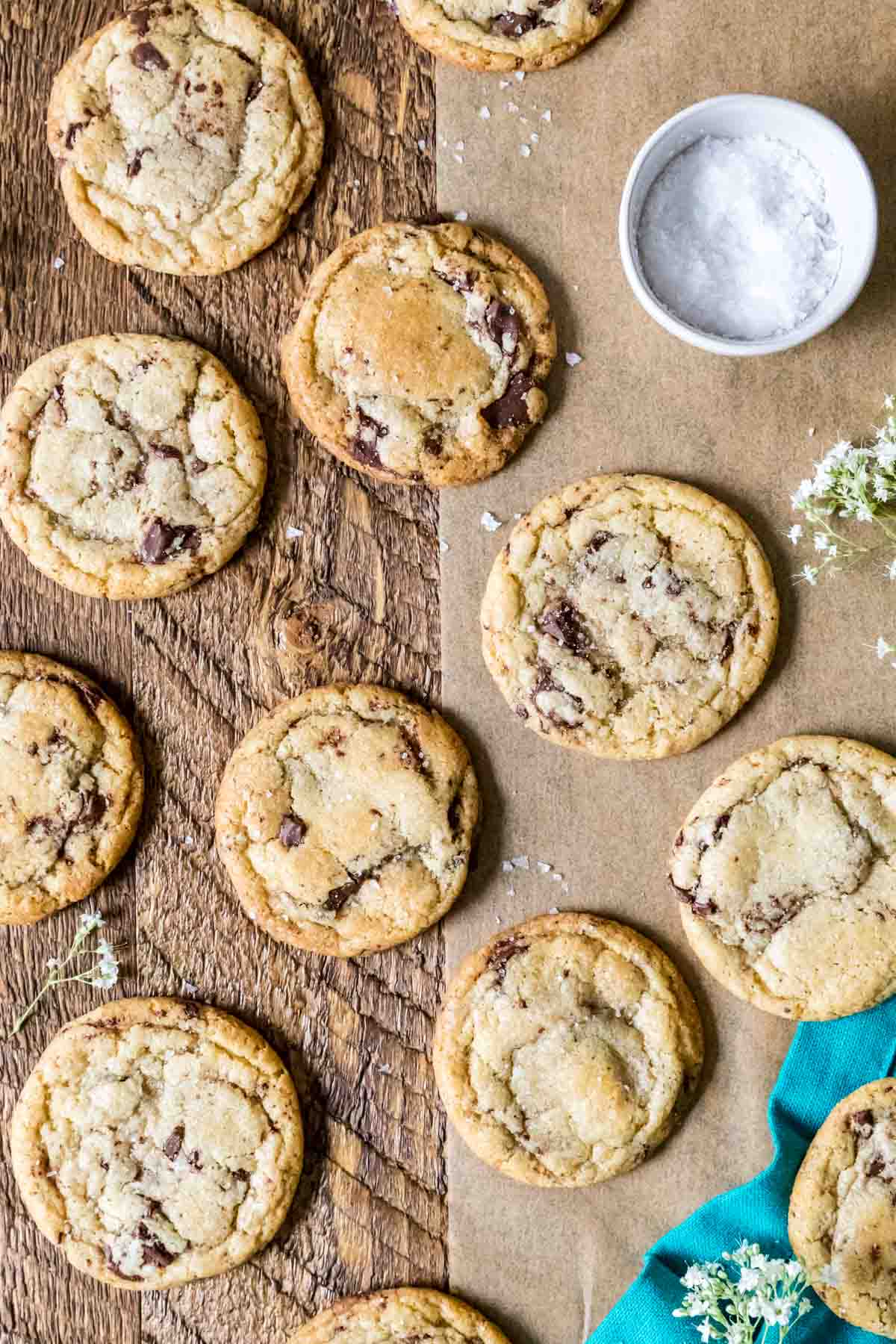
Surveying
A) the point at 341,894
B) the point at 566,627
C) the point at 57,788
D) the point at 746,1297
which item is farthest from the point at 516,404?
the point at 746,1297

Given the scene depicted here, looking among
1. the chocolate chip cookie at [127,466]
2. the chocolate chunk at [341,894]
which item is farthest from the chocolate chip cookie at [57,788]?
the chocolate chunk at [341,894]

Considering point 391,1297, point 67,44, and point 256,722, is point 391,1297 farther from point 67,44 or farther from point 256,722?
point 67,44

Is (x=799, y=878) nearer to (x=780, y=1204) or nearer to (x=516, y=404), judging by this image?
(x=780, y=1204)

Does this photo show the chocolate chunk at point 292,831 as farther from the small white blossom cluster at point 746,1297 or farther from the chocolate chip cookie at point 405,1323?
the small white blossom cluster at point 746,1297

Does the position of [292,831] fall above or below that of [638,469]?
below

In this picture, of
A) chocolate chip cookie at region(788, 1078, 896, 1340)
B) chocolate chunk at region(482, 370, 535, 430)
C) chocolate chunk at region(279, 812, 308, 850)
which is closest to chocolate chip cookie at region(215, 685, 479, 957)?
chocolate chunk at region(279, 812, 308, 850)

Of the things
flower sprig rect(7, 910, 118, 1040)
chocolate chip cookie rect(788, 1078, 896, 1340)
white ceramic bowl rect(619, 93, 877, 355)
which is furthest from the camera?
flower sprig rect(7, 910, 118, 1040)

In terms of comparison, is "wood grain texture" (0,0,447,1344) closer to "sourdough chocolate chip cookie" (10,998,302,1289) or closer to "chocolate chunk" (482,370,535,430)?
"sourdough chocolate chip cookie" (10,998,302,1289)
